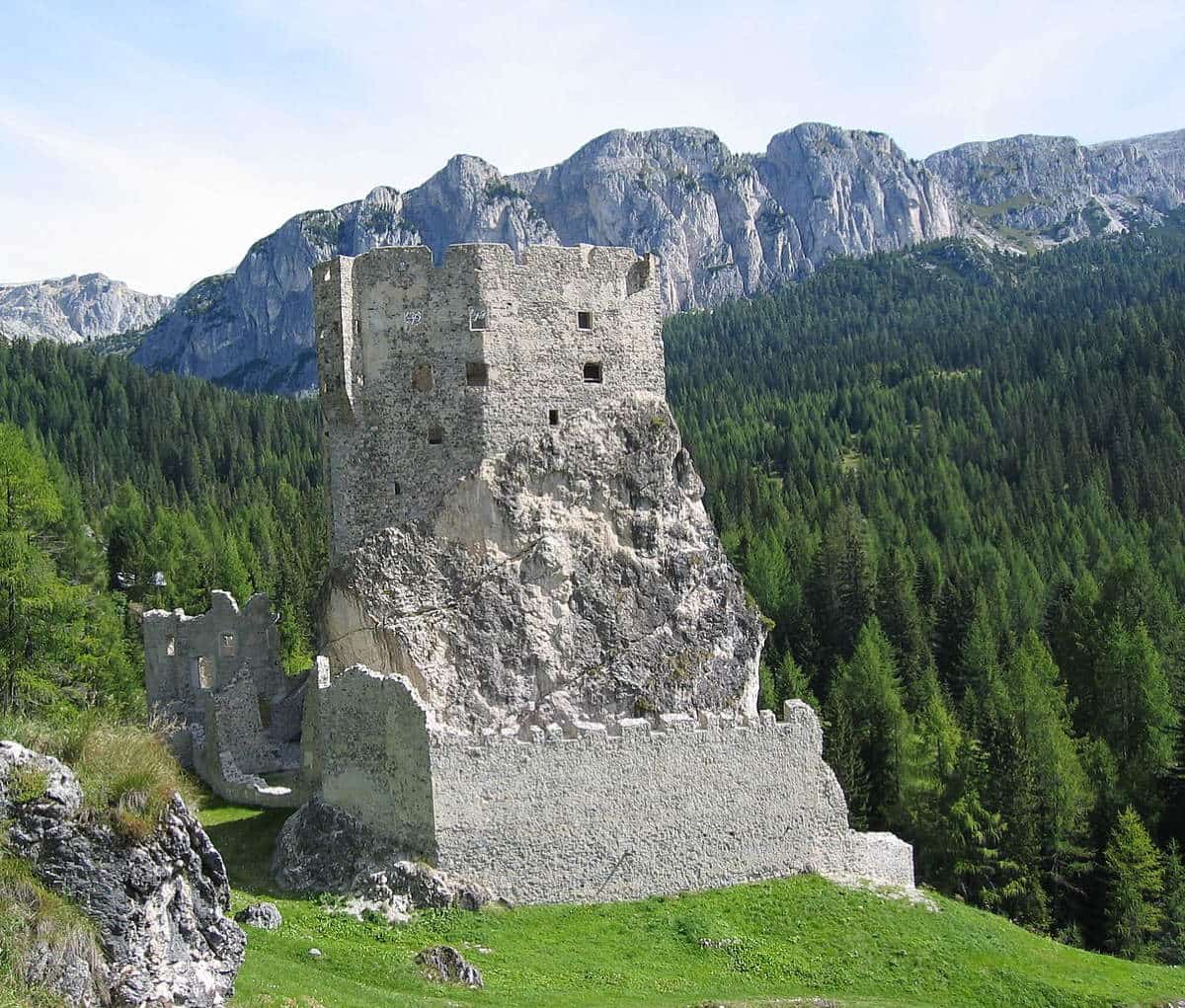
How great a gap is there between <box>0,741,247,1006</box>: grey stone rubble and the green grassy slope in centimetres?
654

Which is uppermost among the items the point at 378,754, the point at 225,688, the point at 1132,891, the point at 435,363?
the point at 435,363

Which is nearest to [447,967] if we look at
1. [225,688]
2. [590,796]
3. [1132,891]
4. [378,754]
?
[590,796]

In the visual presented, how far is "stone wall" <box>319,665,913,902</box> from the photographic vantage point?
2755cm

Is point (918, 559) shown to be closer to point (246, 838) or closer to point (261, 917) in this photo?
point (246, 838)

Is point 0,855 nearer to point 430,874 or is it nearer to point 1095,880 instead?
point 430,874

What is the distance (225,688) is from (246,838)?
715 centimetres

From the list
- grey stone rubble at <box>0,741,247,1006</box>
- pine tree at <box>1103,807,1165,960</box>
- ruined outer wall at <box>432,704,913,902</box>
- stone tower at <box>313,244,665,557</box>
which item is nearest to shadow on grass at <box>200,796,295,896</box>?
ruined outer wall at <box>432,704,913,902</box>

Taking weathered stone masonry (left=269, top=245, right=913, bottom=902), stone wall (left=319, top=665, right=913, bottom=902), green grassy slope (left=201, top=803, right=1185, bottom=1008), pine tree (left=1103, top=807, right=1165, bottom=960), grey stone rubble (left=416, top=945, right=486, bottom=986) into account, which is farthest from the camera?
pine tree (left=1103, top=807, right=1165, bottom=960)

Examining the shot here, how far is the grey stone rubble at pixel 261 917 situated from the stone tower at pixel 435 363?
1202 cm

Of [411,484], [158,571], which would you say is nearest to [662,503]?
[411,484]

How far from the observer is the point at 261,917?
24000mm

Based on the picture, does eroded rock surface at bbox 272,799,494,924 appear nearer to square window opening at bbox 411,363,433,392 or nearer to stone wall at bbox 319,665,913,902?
stone wall at bbox 319,665,913,902

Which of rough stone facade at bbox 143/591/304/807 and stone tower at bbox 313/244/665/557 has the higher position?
stone tower at bbox 313/244/665/557

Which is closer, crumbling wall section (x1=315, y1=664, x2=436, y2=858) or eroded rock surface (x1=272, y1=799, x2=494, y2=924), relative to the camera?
eroded rock surface (x1=272, y1=799, x2=494, y2=924)
